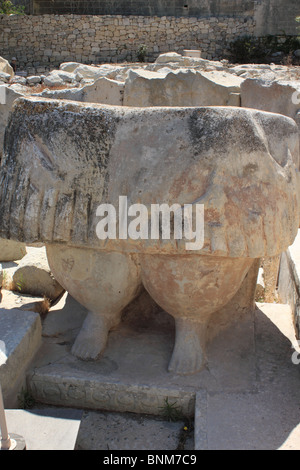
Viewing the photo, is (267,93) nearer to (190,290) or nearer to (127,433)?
(190,290)

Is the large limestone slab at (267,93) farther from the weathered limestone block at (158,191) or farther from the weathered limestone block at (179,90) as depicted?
the weathered limestone block at (158,191)

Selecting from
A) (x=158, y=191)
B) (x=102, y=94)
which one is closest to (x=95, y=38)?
(x=102, y=94)

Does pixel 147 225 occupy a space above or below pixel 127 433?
above

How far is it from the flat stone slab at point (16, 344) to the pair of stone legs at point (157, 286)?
9.2 inches

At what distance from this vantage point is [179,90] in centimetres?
400

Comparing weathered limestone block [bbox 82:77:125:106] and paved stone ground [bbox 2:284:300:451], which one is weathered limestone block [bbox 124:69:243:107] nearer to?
weathered limestone block [bbox 82:77:125:106]

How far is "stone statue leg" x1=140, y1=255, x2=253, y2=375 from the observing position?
85.3 inches

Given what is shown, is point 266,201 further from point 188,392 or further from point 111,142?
point 188,392

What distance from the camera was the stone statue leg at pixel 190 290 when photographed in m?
2.17

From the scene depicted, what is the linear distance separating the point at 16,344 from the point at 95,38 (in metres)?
14.6

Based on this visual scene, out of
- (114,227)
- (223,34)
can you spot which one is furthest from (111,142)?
(223,34)

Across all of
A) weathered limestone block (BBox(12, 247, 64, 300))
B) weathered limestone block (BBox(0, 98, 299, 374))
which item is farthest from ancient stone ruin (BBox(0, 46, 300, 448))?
Answer: weathered limestone block (BBox(12, 247, 64, 300))

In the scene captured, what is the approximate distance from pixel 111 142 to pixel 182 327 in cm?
99

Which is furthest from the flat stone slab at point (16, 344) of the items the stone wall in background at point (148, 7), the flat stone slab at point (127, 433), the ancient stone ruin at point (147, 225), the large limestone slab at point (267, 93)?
the stone wall in background at point (148, 7)
